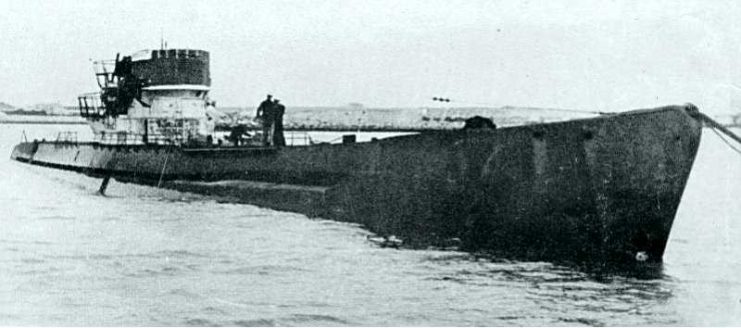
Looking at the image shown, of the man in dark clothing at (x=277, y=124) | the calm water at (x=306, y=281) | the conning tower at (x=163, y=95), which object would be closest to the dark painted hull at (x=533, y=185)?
the calm water at (x=306, y=281)

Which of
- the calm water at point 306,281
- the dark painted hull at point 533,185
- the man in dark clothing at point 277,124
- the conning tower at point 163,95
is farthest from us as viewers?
the conning tower at point 163,95

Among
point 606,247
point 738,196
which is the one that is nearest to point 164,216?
point 606,247

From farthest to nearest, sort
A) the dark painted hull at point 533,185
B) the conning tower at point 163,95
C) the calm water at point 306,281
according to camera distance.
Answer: the conning tower at point 163,95
the dark painted hull at point 533,185
the calm water at point 306,281

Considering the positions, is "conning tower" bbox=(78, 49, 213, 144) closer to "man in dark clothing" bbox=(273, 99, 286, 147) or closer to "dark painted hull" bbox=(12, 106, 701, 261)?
"man in dark clothing" bbox=(273, 99, 286, 147)

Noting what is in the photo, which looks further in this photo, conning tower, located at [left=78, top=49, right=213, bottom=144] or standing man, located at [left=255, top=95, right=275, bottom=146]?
conning tower, located at [left=78, top=49, right=213, bottom=144]

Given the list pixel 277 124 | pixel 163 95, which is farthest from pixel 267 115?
pixel 163 95

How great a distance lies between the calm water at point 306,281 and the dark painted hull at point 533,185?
0.81 metres

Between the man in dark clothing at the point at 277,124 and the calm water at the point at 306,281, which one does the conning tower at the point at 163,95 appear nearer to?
the man in dark clothing at the point at 277,124

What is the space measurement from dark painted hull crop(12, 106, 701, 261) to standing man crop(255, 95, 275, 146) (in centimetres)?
493

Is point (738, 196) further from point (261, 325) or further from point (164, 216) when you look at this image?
point (261, 325)

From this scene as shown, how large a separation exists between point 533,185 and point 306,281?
178 inches

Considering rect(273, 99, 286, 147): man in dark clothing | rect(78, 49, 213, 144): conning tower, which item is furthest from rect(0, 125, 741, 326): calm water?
rect(78, 49, 213, 144): conning tower

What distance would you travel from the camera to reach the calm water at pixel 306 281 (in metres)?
10.1

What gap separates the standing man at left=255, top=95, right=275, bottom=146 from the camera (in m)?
23.9
